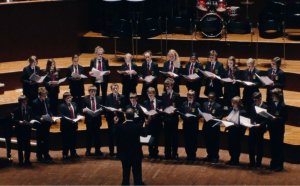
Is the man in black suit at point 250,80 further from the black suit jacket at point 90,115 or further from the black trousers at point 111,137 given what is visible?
the black suit jacket at point 90,115

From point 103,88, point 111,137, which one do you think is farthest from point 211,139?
point 103,88

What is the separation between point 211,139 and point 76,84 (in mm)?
2677

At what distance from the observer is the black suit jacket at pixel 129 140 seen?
42.0 feet

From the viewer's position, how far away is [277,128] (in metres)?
14.0

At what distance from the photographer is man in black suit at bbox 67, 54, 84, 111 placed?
15422mm

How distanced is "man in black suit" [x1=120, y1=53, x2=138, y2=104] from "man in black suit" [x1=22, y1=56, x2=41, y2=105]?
1492mm

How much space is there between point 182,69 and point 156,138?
144 centimetres

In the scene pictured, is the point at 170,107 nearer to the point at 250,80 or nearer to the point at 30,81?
the point at 250,80

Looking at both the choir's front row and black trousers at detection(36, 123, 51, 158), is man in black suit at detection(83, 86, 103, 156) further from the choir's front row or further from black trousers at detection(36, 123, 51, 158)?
black trousers at detection(36, 123, 51, 158)

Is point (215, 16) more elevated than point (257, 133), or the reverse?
point (215, 16)

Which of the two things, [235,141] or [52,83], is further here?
[52,83]

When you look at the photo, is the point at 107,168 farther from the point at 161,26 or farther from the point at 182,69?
the point at 161,26

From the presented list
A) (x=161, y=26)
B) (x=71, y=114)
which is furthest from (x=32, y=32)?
(x=71, y=114)

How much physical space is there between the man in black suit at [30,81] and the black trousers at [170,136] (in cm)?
249
